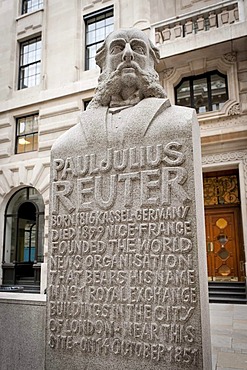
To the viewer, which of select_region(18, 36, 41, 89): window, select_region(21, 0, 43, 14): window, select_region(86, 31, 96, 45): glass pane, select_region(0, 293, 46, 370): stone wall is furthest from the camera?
select_region(21, 0, 43, 14): window

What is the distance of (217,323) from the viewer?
6719 millimetres

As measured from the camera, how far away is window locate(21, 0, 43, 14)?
17125 millimetres

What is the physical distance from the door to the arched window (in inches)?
290

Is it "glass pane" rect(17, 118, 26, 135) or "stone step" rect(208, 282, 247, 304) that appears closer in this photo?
"stone step" rect(208, 282, 247, 304)

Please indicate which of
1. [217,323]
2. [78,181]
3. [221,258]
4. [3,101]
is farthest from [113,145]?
[3,101]

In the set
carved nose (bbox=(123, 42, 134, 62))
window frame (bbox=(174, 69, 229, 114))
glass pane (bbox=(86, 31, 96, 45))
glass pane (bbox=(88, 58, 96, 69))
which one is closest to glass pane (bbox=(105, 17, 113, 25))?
glass pane (bbox=(86, 31, 96, 45))

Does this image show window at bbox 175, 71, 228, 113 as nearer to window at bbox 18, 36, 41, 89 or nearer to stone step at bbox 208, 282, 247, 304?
stone step at bbox 208, 282, 247, 304

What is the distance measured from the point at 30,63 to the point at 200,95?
9435 millimetres

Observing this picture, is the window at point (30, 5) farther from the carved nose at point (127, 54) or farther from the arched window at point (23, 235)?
the carved nose at point (127, 54)

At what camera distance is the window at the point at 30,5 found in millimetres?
17125

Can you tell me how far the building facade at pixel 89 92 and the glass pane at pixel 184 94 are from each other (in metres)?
0.04

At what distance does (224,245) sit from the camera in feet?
40.0

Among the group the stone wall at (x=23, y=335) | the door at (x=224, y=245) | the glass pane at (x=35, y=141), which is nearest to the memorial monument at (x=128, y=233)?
the stone wall at (x=23, y=335)

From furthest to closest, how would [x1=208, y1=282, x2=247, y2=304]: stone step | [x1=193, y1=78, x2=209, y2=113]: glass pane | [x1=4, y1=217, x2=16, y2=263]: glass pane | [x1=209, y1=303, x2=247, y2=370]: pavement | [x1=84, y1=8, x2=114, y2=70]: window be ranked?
[x1=84, y1=8, x2=114, y2=70]: window, [x1=4, y1=217, x2=16, y2=263]: glass pane, [x1=193, y1=78, x2=209, y2=113]: glass pane, [x1=208, y1=282, x2=247, y2=304]: stone step, [x1=209, y1=303, x2=247, y2=370]: pavement
